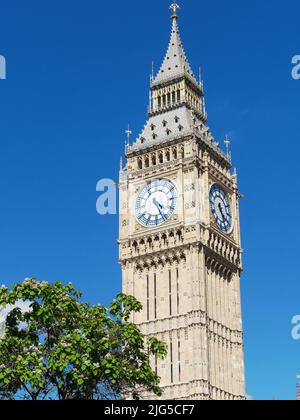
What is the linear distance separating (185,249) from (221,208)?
27.8 ft

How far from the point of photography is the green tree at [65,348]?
41.0 meters

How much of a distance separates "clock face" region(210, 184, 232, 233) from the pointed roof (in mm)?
15308

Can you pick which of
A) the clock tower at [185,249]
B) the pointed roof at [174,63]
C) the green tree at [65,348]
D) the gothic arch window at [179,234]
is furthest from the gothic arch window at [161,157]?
the green tree at [65,348]

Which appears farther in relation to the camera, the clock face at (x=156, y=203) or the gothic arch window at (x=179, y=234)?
the clock face at (x=156, y=203)

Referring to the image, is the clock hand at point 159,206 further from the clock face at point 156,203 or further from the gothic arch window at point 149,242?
the gothic arch window at point 149,242

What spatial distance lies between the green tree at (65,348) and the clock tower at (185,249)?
4446cm

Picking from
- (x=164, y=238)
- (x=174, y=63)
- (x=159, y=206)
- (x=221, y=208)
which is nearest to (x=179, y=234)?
(x=164, y=238)

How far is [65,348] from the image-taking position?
134 feet

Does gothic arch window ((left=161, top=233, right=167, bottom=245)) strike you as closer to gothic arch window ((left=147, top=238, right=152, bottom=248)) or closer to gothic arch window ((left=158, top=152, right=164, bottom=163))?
gothic arch window ((left=147, top=238, right=152, bottom=248))

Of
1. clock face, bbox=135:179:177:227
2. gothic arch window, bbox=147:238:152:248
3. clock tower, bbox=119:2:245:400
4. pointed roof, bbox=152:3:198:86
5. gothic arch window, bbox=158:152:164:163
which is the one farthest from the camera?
pointed roof, bbox=152:3:198:86

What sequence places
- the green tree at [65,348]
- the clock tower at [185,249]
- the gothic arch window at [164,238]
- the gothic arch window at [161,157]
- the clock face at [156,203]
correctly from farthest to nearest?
the gothic arch window at [161,157] < the clock face at [156,203] < the gothic arch window at [164,238] < the clock tower at [185,249] < the green tree at [65,348]

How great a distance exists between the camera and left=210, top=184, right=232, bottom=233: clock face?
9875 centimetres

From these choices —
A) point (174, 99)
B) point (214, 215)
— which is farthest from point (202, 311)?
point (174, 99)

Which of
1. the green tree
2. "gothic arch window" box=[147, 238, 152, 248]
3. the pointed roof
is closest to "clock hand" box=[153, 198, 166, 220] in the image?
"gothic arch window" box=[147, 238, 152, 248]
